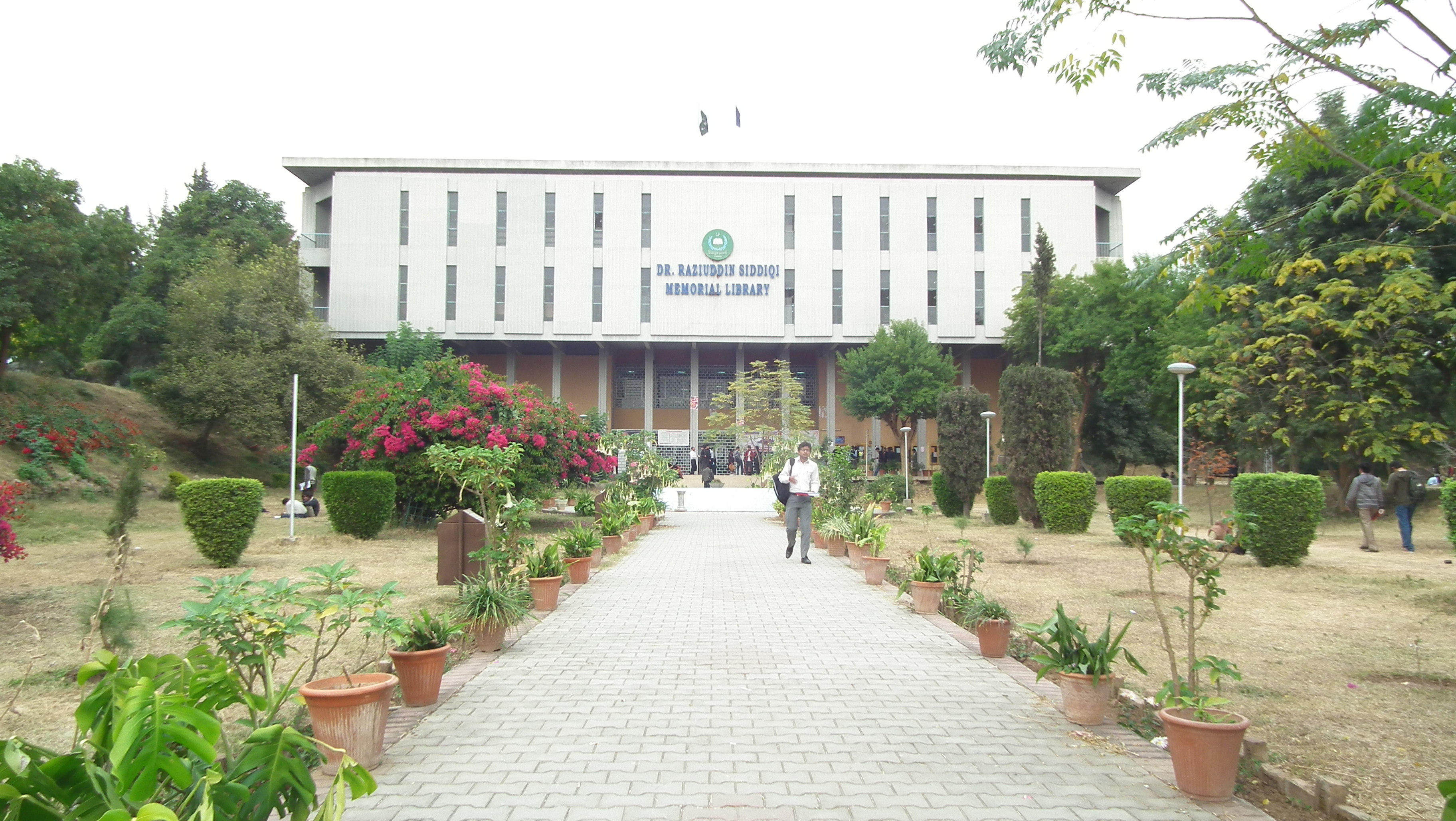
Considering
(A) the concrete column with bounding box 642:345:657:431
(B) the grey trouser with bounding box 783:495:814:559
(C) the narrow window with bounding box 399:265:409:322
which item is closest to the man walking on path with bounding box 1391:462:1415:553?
(B) the grey trouser with bounding box 783:495:814:559

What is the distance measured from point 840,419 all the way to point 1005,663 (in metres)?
43.6

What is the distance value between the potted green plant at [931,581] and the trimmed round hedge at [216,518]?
28.3 feet

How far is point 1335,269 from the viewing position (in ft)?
72.8

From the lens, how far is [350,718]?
4145 mm

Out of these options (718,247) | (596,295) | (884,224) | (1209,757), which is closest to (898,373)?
(884,224)

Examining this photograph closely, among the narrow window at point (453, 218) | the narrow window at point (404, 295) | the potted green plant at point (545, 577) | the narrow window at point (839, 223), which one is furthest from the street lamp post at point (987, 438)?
the narrow window at point (404, 295)

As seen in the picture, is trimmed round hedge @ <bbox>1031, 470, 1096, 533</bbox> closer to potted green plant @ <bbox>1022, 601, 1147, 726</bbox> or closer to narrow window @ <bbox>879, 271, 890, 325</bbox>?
potted green plant @ <bbox>1022, 601, 1147, 726</bbox>

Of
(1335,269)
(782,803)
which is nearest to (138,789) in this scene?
(782,803)

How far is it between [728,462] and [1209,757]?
43608 mm

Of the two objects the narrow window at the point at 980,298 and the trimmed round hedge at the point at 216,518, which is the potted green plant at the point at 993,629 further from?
the narrow window at the point at 980,298

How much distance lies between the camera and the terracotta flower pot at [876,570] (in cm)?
1090

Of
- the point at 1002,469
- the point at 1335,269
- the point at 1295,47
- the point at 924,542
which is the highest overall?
the point at 1335,269

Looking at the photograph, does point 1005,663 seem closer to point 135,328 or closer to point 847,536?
point 847,536

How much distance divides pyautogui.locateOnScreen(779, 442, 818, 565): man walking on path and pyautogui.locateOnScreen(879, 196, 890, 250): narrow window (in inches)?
1302
